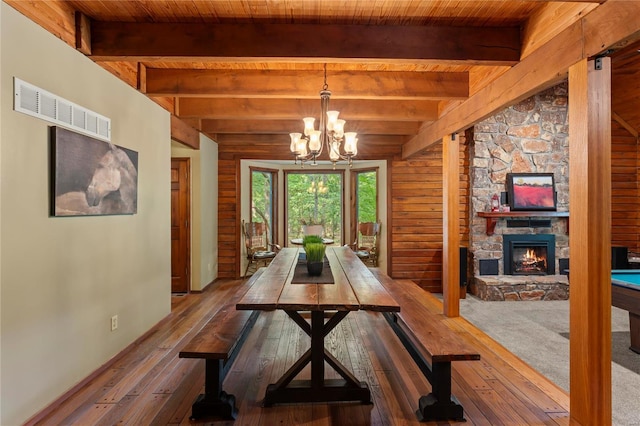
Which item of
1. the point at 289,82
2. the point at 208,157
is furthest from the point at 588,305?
the point at 208,157

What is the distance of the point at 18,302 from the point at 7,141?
88 centimetres

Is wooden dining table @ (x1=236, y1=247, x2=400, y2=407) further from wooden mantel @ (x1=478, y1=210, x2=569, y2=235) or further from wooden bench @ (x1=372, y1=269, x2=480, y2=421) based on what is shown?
wooden mantel @ (x1=478, y1=210, x2=569, y2=235)

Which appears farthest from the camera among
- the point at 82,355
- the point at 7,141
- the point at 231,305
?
the point at 231,305

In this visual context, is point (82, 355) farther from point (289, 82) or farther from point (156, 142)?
point (289, 82)

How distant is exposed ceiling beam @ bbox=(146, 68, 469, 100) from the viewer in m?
3.48

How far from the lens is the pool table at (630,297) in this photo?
9.58 feet

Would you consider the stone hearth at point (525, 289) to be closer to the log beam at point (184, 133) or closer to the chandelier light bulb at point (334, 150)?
the chandelier light bulb at point (334, 150)

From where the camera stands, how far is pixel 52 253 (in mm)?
2207

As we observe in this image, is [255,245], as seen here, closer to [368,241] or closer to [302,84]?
[368,241]

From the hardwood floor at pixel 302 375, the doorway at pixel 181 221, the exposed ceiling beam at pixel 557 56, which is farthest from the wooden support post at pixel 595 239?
the doorway at pixel 181 221

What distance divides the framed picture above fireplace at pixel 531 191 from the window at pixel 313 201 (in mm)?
3394

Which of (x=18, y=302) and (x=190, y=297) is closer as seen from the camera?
(x=18, y=302)

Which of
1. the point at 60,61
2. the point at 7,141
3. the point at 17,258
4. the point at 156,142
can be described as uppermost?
the point at 60,61

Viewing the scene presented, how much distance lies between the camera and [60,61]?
2289mm
